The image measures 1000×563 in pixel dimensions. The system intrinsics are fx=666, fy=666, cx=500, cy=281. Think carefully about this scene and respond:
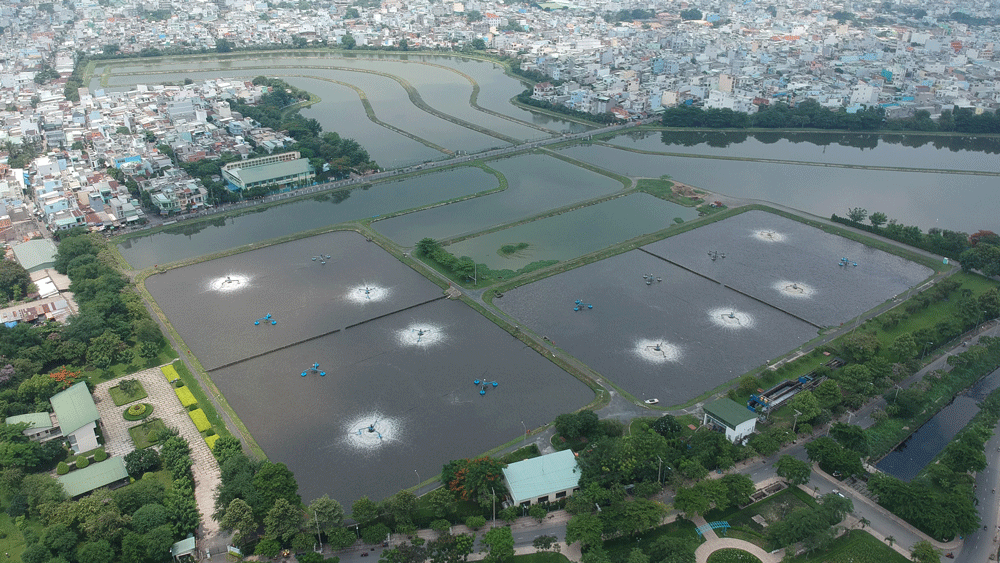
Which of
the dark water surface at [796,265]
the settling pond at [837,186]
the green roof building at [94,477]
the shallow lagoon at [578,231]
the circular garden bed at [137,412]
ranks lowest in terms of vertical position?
the circular garden bed at [137,412]

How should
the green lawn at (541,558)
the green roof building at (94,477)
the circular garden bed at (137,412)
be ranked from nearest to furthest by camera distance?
1. the green lawn at (541,558)
2. the green roof building at (94,477)
3. the circular garden bed at (137,412)

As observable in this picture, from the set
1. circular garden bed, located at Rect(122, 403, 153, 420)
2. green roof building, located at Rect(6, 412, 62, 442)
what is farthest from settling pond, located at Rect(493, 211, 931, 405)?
green roof building, located at Rect(6, 412, 62, 442)

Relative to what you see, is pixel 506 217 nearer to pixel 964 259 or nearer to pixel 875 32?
pixel 964 259

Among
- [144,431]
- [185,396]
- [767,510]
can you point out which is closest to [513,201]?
[185,396]

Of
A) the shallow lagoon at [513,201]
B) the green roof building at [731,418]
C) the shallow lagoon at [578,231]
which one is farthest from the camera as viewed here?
the shallow lagoon at [513,201]

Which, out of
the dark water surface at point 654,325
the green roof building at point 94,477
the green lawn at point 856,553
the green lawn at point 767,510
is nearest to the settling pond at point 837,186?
the dark water surface at point 654,325

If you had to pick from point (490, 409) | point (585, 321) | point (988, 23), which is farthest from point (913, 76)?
point (490, 409)

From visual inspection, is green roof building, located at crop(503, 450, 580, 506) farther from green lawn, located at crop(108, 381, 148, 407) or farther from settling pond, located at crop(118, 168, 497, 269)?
settling pond, located at crop(118, 168, 497, 269)

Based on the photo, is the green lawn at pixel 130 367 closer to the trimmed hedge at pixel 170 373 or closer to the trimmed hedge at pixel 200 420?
the trimmed hedge at pixel 170 373
